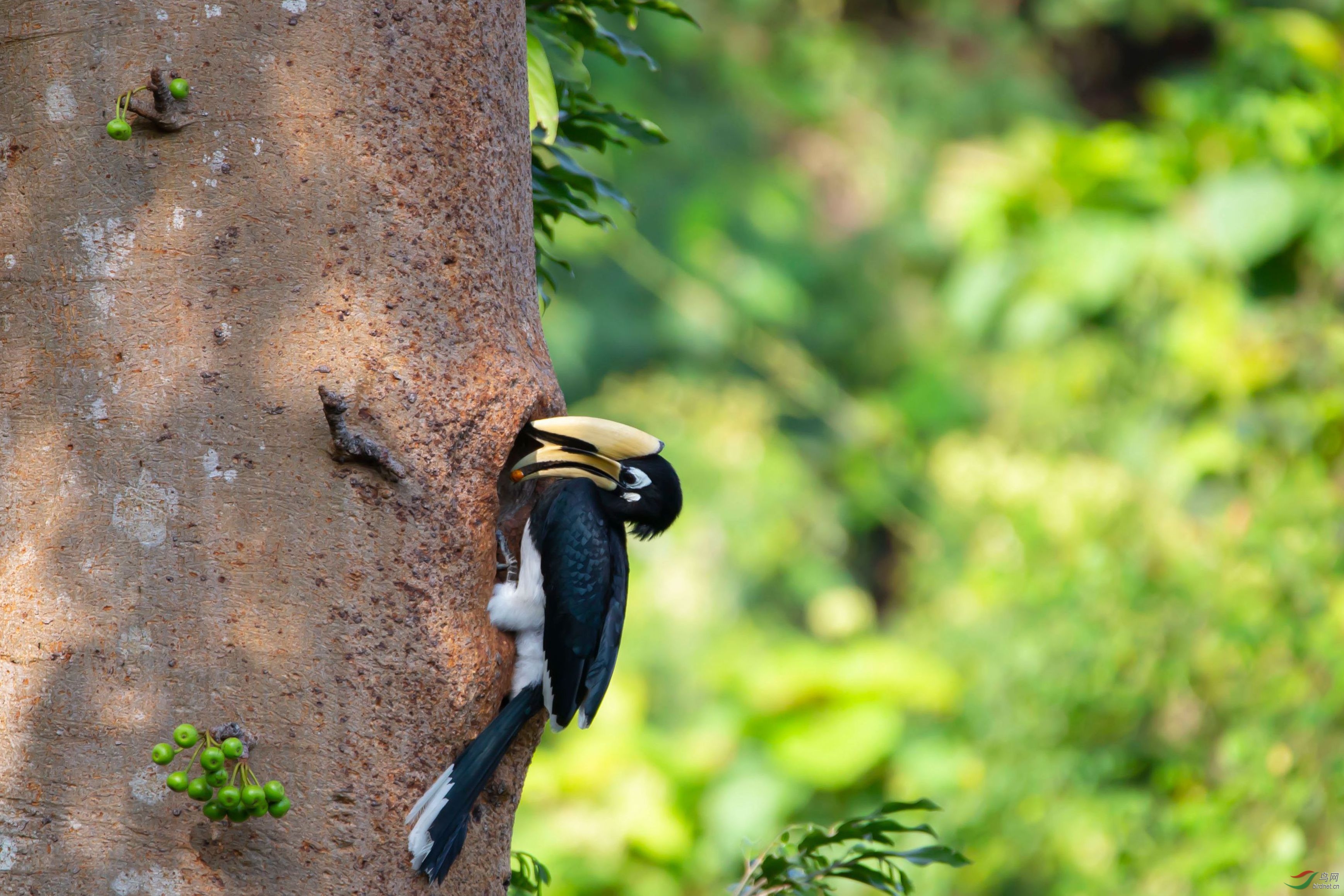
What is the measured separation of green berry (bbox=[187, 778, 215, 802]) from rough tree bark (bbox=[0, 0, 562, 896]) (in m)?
0.06

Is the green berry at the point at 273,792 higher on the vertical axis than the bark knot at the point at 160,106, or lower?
lower

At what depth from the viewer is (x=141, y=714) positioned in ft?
4.89

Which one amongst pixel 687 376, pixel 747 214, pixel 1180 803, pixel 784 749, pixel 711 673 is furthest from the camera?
pixel 747 214

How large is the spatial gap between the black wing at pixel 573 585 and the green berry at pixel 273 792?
1.86 feet

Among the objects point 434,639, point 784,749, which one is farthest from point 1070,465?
point 434,639

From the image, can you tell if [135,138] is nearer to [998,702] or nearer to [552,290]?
[552,290]

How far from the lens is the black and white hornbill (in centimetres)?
183

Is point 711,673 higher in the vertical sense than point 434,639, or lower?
lower

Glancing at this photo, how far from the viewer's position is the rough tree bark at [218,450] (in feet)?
4.88

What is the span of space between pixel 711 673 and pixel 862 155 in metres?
5.35

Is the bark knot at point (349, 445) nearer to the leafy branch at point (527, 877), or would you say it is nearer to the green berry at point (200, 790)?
the green berry at point (200, 790)

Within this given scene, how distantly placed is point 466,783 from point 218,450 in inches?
22.6

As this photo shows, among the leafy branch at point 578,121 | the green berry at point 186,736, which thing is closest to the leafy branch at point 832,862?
the green berry at point 186,736

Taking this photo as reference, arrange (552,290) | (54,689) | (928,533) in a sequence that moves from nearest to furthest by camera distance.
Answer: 1. (54,689)
2. (552,290)
3. (928,533)
